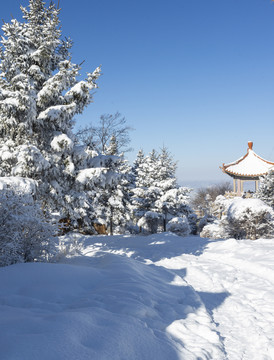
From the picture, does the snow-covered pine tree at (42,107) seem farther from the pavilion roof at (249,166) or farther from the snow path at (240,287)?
the pavilion roof at (249,166)

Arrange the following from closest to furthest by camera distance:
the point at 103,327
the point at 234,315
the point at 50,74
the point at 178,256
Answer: the point at 103,327, the point at 234,315, the point at 178,256, the point at 50,74

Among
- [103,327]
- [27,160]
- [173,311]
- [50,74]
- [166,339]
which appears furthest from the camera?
[50,74]

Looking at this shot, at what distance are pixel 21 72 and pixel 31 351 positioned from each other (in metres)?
9.21

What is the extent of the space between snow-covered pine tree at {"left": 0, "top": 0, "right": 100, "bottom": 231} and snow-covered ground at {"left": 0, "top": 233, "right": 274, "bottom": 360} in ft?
10.2

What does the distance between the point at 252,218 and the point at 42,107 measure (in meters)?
9.91

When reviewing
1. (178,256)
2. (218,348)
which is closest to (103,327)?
(218,348)

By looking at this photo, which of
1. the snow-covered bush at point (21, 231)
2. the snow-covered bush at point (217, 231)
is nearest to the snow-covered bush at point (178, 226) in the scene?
the snow-covered bush at point (217, 231)

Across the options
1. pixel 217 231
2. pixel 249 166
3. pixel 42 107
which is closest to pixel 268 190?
pixel 249 166

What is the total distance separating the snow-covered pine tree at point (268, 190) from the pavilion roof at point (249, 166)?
3395mm

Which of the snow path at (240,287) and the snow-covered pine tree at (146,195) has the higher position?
the snow-covered pine tree at (146,195)

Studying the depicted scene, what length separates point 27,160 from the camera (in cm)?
790

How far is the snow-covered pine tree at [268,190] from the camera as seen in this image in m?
19.1

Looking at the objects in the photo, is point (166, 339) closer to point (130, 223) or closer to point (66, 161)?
point (66, 161)

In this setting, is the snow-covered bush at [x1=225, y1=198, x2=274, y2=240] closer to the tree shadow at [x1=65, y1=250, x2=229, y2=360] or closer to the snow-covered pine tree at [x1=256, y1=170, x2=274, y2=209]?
the tree shadow at [x1=65, y1=250, x2=229, y2=360]
